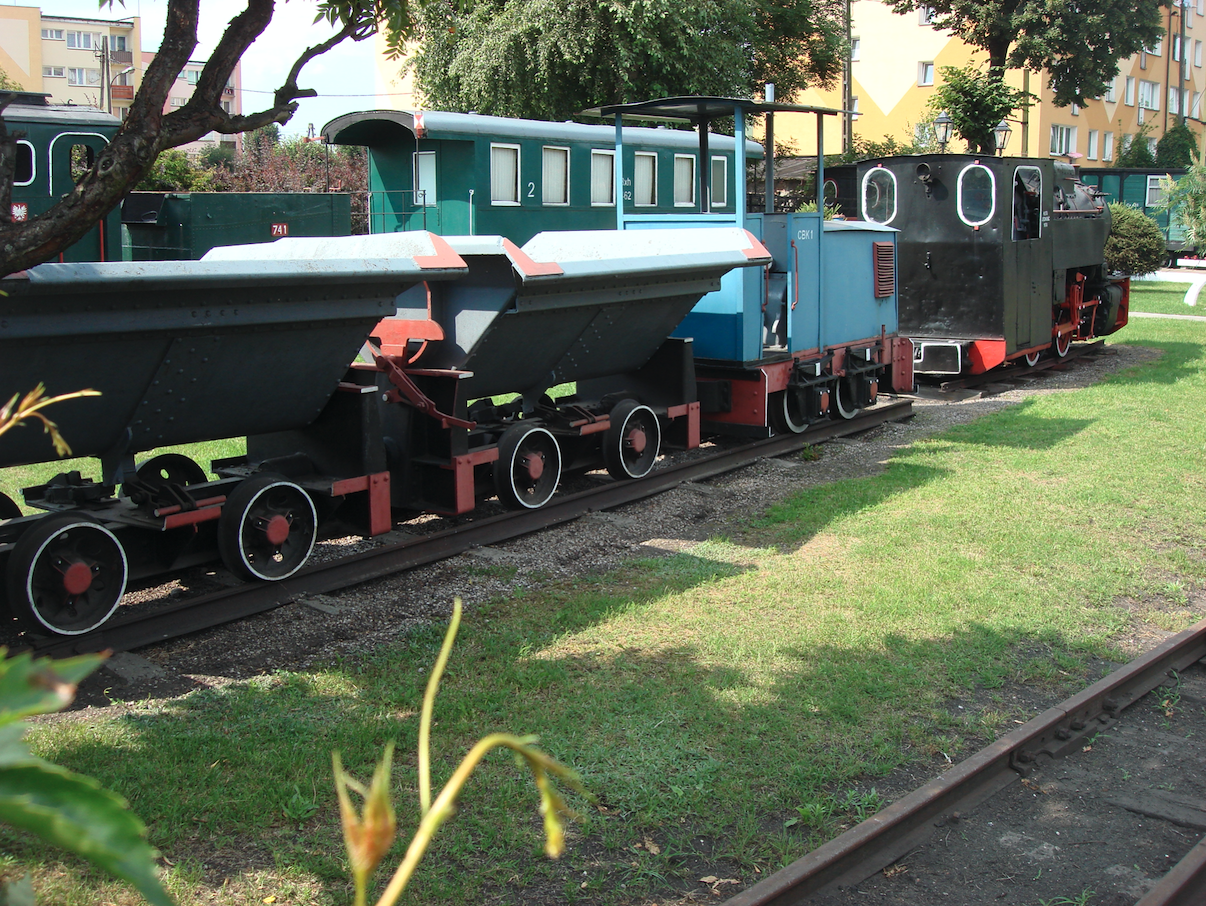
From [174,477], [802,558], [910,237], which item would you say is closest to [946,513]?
[802,558]

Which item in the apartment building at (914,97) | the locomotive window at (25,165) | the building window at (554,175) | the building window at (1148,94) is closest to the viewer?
the locomotive window at (25,165)

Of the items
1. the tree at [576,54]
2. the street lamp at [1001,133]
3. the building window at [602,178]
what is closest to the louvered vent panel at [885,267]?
the building window at [602,178]

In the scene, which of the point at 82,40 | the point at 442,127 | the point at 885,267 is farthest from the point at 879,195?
the point at 82,40

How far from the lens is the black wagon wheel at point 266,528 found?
6.36 metres

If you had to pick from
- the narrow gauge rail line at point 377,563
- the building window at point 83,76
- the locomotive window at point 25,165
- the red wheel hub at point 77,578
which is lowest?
the narrow gauge rail line at point 377,563

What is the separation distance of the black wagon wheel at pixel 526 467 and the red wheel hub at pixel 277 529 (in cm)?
195

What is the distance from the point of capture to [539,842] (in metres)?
3.90

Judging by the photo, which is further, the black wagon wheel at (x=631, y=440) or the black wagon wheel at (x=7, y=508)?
the black wagon wheel at (x=631, y=440)

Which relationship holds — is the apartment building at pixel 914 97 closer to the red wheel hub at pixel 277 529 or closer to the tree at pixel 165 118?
the red wheel hub at pixel 277 529

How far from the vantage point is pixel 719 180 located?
2266cm

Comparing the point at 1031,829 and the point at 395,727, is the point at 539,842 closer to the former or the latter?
the point at 395,727

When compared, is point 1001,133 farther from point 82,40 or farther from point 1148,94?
point 82,40

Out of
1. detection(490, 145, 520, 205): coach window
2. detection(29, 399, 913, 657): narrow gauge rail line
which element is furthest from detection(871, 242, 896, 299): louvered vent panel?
detection(490, 145, 520, 205): coach window

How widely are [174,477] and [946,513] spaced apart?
18.3 ft
